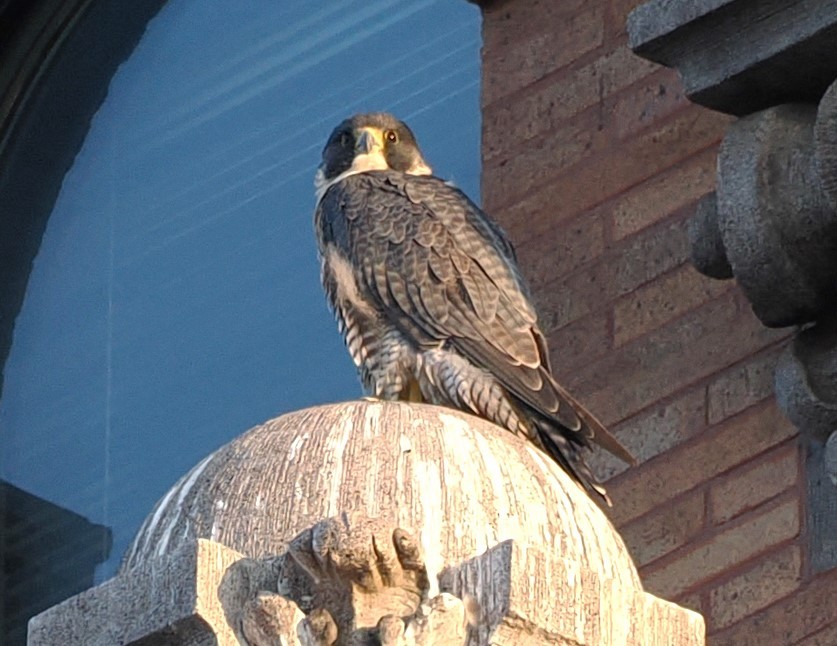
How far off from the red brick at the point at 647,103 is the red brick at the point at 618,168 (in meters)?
0.02

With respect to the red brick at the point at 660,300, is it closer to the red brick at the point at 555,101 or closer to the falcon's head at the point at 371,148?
the red brick at the point at 555,101

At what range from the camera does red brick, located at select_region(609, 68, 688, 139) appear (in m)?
5.52

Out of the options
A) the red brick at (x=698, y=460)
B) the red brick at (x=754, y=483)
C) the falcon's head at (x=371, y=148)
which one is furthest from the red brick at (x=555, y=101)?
the red brick at (x=754, y=483)

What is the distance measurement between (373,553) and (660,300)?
1998 millimetres

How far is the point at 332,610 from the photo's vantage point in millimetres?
3438

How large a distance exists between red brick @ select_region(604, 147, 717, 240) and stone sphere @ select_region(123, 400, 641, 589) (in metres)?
1.76

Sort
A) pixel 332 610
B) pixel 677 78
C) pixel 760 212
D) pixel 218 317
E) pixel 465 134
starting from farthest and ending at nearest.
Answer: pixel 218 317 → pixel 465 134 → pixel 677 78 → pixel 760 212 → pixel 332 610

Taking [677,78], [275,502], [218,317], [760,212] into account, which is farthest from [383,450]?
[218,317]

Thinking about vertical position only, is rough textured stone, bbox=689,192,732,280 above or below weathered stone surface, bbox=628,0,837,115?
below

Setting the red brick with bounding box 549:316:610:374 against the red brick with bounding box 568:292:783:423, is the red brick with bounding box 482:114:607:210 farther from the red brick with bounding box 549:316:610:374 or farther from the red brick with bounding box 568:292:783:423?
the red brick with bounding box 568:292:783:423

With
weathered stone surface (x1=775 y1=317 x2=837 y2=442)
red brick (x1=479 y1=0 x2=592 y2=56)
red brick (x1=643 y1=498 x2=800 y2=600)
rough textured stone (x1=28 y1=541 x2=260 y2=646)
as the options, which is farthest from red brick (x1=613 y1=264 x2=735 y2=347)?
rough textured stone (x1=28 y1=541 x2=260 y2=646)

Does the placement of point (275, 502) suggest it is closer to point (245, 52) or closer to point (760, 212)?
point (760, 212)

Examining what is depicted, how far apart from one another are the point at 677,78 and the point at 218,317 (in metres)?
1.53

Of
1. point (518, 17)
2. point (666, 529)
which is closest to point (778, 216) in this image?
point (666, 529)
